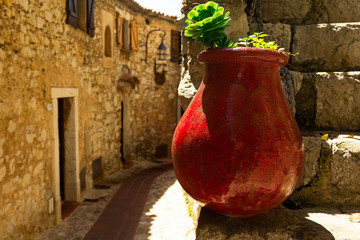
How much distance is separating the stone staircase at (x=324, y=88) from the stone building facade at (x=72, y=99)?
3.05m

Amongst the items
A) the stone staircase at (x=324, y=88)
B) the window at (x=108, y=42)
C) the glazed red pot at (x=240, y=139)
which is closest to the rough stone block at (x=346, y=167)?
the stone staircase at (x=324, y=88)

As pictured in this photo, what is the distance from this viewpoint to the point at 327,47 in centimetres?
214

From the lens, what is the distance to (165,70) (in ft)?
36.1

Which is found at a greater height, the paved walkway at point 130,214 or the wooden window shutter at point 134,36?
the wooden window shutter at point 134,36

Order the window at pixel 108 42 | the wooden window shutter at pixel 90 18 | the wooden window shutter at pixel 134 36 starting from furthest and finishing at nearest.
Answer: the wooden window shutter at pixel 134 36 → the window at pixel 108 42 → the wooden window shutter at pixel 90 18

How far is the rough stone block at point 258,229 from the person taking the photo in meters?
1.17

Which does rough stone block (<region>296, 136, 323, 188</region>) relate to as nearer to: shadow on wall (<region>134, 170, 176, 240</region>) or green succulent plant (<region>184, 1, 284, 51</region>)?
green succulent plant (<region>184, 1, 284, 51</region>)

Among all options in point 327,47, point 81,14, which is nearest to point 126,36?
point 81,14

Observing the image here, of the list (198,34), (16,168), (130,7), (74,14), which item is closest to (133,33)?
(130,7)

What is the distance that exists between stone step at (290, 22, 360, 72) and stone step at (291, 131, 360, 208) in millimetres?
706

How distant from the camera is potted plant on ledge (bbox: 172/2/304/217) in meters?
1.04

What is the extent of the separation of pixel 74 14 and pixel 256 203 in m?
5.69

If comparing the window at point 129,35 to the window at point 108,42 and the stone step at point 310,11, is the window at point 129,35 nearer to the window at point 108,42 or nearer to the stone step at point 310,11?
the window at point 108,42

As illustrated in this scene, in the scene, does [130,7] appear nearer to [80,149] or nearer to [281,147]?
[80,149]
